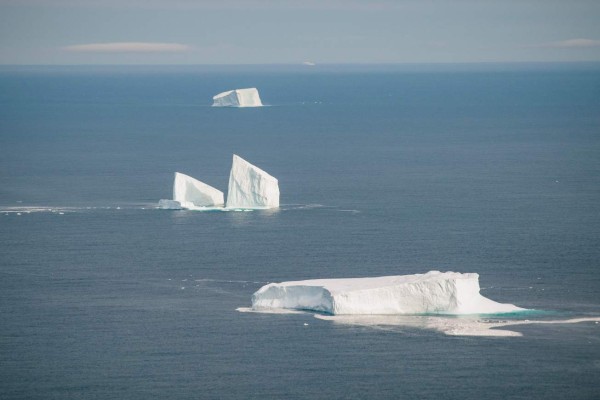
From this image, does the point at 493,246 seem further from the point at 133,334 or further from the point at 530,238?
the point at 133,334

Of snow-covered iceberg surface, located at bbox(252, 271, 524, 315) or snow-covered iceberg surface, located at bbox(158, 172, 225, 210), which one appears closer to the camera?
snow-covered iceberg surface, located at bbox(252, 271, 524, 315)

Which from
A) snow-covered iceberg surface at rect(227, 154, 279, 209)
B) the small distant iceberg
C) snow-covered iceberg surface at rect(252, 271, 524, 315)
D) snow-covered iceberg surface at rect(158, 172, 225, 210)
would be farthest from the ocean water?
snow-covered iceberg surface at rect(227, 154, 279, 209)

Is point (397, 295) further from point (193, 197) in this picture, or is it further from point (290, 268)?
point (193, 197)

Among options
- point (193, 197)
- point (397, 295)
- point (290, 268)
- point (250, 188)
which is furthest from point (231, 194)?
point (397, 295)

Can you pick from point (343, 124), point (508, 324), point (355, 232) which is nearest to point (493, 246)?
point (355, 232)

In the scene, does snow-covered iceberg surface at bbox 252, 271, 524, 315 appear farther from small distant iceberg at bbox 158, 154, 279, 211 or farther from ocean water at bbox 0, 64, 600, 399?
small distant iceberg at bbox 158, 154, 279, 211

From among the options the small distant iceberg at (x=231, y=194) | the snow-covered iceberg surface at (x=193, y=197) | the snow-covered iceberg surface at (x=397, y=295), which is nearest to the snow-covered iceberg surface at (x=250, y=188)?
the small distant iceberg at (x=231, y=194)

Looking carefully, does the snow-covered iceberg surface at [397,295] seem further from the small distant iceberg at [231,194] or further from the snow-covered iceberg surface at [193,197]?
the snow-covered iceberg surface at [193,197]
